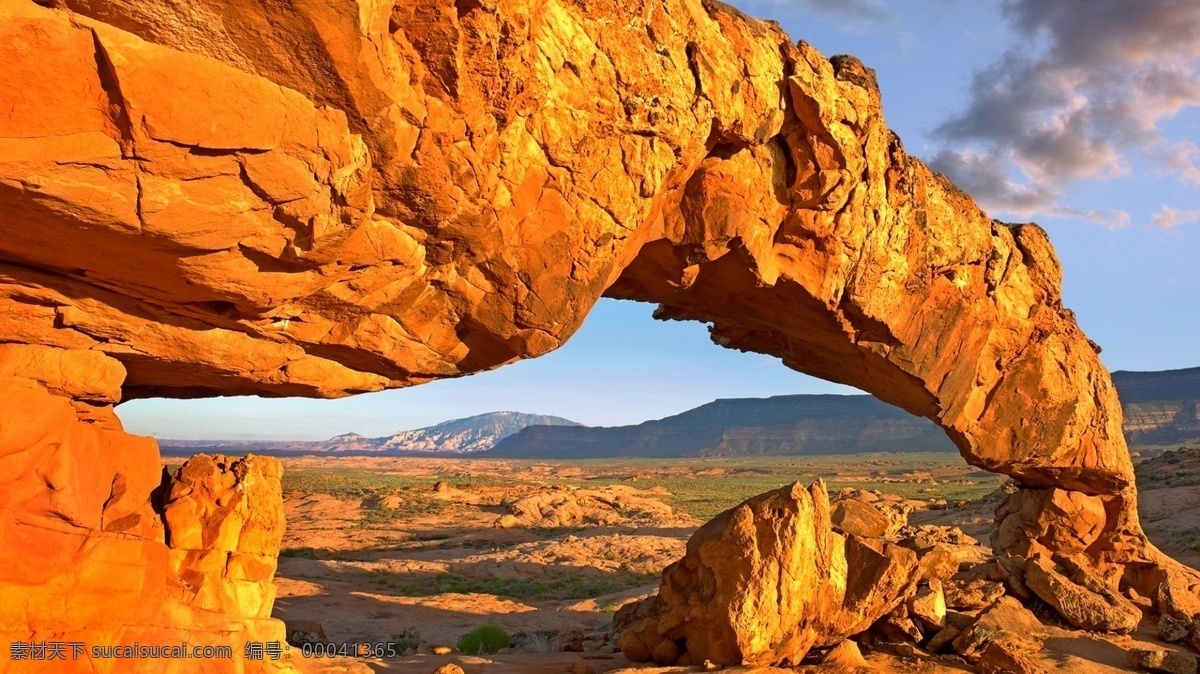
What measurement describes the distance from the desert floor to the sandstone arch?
13.7 feet

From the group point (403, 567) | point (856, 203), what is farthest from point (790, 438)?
point (856, 203)

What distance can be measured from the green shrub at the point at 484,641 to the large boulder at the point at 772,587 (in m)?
4.15

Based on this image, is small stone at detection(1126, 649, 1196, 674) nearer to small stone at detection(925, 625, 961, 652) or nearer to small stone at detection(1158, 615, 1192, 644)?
small stone at detection(1158, 615, 1192, 644)

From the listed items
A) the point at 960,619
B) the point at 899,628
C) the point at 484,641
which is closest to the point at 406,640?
the point at 484,641

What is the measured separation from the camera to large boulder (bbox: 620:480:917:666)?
1019cm

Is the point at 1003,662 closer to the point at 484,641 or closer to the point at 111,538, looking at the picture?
the point at 484,641

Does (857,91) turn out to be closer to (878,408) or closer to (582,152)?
(582,152)

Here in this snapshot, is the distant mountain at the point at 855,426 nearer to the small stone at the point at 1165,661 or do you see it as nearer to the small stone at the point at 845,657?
the small stone at the point at 1165,661

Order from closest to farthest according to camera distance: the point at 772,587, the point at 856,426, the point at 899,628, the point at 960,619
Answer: the point at 772,587
the point at 899,628
the point at 960,619
the point at 856,426

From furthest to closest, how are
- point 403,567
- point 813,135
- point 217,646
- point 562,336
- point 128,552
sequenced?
point 403,567 → point 813,135 → point 562,336 → point 217,646 → point 128,552

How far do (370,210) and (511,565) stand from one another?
64.7 ft

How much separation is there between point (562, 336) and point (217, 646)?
4736 millimetres

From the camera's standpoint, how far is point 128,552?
265 inches

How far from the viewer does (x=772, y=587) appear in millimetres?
10258
